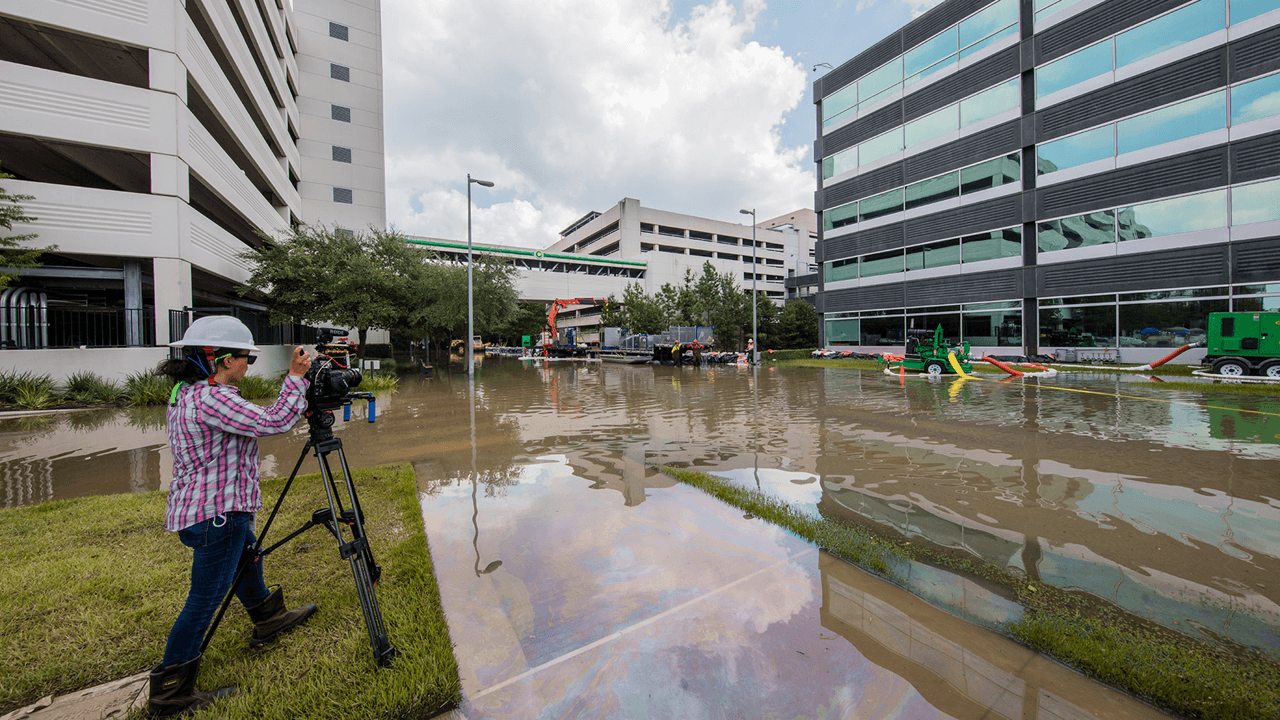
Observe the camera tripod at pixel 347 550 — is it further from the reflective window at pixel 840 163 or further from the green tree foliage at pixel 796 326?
the green tree foliage at pixel 796 326

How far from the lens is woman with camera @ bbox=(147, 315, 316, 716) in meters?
2.34

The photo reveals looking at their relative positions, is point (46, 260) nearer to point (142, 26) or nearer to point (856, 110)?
point (142, 26)

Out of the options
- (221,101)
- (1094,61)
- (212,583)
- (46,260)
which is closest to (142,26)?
(221,101)

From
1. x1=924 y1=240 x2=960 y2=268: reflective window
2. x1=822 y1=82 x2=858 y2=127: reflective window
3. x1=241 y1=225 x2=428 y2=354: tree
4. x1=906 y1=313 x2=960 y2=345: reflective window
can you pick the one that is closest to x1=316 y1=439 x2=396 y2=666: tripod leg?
x1=241 y1=225 x2=428 y2=354: tree

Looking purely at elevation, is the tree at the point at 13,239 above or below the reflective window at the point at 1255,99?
below

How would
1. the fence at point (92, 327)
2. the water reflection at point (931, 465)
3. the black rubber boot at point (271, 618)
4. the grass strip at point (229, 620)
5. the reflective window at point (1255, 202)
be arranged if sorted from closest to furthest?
the grass strip at point (229, 620) < the black rubber boot at point (271, 618) < the water reflection at point (931, 465) < the fence at point (92, 327) < the reflective window at point (1255, 202)

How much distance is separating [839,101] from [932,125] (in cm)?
820

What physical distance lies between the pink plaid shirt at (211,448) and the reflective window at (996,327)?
3313 centimetres

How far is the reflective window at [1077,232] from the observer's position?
23516 mm

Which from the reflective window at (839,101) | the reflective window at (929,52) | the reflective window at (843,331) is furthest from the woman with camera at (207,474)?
the reflective window at (839,101)

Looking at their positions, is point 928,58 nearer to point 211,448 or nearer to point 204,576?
point 211,448

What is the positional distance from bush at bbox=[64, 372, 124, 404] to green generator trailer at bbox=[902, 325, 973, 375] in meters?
26.1

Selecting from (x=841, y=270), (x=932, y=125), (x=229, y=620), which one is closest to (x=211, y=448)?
(x=229, y=620)

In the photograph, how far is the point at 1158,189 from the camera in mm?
21828
